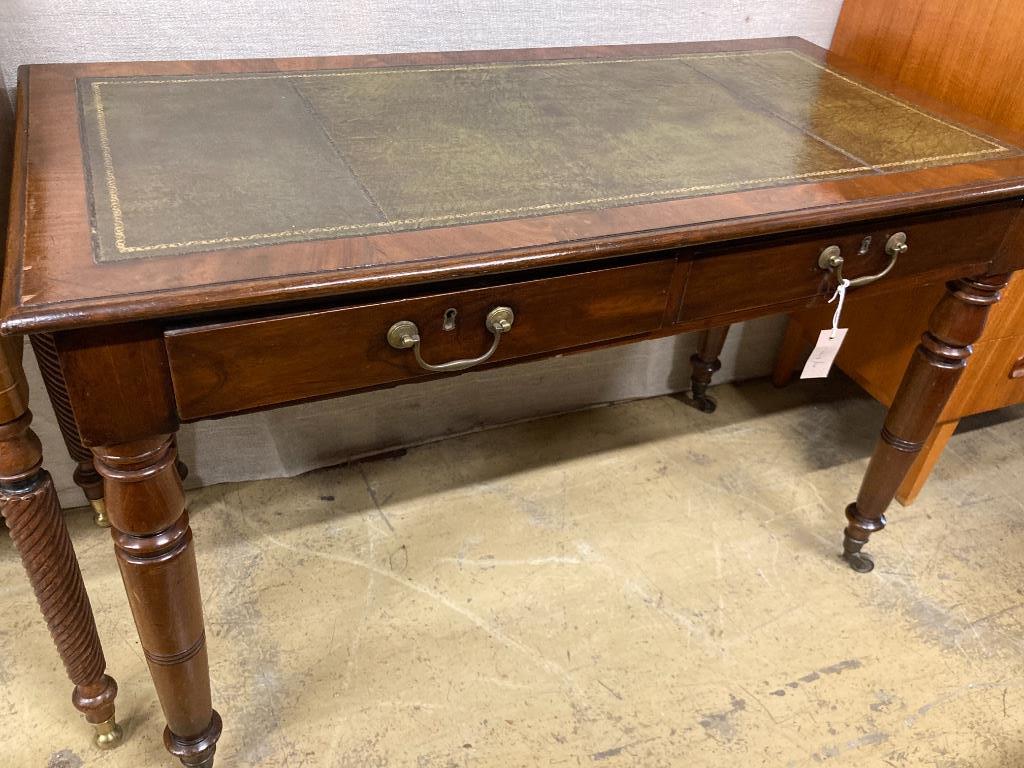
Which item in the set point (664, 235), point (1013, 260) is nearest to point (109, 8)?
point (664, 235)

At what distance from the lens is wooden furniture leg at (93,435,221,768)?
92 cm

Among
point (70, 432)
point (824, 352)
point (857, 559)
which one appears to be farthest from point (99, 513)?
point (857, 559)

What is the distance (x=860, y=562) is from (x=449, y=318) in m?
1.09

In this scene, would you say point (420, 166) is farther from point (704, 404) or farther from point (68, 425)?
point (704, 404)

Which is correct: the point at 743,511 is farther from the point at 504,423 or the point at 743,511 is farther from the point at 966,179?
the point at 966,179

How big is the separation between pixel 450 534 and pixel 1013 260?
1.03 meters

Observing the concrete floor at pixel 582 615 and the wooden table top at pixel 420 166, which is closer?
the wooden table top at pixel 420 166

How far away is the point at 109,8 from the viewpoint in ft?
4.25

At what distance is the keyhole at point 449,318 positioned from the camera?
94 cm

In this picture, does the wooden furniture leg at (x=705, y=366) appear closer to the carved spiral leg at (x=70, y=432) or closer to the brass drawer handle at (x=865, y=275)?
the brass drawer handle at (x=865, y=275)

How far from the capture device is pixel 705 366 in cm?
202

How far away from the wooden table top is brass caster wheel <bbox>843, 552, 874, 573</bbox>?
76 centimetres

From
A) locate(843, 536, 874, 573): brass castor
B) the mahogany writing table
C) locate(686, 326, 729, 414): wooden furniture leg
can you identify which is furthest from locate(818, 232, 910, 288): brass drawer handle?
locate(686, 326, 729, 414): wooden furniture leg

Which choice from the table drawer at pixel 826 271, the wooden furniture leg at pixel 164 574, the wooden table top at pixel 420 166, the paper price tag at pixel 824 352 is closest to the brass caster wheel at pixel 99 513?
the wooden furniture leg at pixel 164 574
